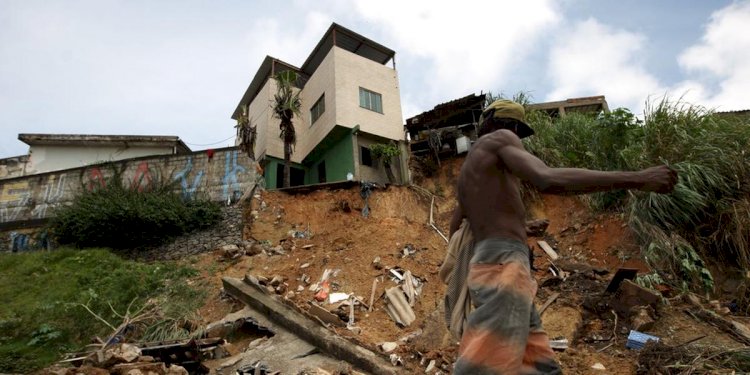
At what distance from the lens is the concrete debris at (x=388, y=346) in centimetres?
587

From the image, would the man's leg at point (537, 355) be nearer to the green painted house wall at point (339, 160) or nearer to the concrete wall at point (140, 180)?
the concrete wall at point (140, 180)

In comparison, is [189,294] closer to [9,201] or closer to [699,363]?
[699,363]

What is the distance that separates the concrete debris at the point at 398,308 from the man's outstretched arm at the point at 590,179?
534cm

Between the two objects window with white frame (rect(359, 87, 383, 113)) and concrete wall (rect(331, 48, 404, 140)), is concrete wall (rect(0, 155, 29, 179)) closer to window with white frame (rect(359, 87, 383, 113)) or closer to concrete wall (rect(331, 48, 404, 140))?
concrete wall (rect(331, 48, 404, 140))

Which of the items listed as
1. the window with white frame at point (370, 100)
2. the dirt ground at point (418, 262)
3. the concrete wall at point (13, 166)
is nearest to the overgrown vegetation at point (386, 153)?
the window with white frame at point (370, 100)

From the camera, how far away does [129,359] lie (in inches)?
205

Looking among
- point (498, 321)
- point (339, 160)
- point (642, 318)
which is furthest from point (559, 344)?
point (339, 160)

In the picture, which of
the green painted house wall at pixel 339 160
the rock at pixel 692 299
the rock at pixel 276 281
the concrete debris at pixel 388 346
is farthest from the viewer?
the green painted house wall at pixel 339 160

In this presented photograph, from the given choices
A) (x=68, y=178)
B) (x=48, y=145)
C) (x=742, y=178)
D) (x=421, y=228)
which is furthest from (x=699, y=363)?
(x=48, y=145)

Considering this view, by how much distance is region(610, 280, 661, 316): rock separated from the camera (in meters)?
5.48

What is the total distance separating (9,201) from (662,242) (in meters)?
17.4

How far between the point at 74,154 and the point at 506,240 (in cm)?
2027

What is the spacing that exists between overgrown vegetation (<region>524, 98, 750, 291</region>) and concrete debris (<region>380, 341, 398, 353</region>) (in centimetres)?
384

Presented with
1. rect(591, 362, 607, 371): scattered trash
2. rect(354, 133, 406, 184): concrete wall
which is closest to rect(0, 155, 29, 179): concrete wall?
rect(354, 133, 406, 184): concrete wall
